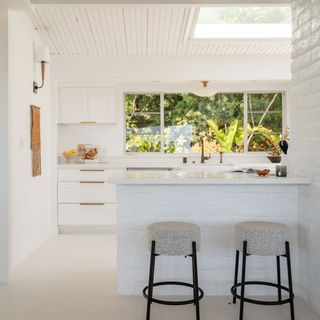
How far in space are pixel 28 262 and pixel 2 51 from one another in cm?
212

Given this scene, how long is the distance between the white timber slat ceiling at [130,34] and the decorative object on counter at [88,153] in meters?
1.52

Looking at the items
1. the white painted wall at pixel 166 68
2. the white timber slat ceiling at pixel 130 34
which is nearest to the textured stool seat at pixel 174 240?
the white timber slat ceiling at pixel 130 34

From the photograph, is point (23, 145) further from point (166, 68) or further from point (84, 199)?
point (166, 68)

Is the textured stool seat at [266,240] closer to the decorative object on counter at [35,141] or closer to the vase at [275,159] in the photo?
the decorative object on counter at [35,141]

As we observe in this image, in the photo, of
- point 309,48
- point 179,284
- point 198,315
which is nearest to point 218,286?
point 179,284

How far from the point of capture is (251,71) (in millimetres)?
5590

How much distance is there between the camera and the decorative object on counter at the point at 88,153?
624cm

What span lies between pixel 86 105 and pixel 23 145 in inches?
79.5

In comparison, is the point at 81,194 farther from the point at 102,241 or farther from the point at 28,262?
the point at 28,262

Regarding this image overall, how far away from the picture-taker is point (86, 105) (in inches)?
235

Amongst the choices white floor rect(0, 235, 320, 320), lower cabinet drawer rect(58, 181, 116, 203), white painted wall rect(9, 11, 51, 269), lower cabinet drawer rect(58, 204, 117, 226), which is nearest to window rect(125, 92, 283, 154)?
lower cabinet drawer rect(58, 181, 116, 203)

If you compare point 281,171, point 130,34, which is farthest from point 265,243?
point 130,34

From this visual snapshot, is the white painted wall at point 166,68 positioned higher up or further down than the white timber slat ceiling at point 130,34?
further down

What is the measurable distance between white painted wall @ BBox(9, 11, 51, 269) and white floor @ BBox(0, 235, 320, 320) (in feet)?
1.21
